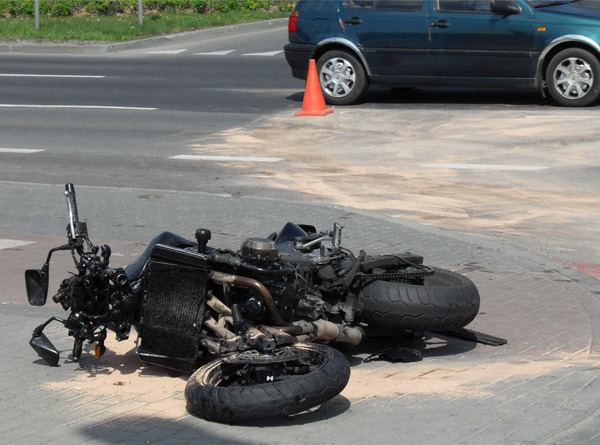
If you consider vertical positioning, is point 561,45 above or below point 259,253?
above

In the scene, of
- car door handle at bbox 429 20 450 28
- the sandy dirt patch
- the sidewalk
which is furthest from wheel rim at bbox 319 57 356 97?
the sidewalk

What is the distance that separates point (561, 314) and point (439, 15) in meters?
9.93

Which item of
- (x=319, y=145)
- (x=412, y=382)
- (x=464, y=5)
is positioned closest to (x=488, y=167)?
(x=319, y=145)

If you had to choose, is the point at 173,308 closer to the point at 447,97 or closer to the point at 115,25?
the point at 447,97

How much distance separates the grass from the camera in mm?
25516

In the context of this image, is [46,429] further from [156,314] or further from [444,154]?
[444,154]

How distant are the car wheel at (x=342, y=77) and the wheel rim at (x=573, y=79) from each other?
3003mm

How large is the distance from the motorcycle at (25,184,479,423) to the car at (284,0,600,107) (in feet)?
34.0

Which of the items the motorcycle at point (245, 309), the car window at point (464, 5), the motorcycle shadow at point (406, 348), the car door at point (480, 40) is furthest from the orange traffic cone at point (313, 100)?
the motorcycle at point (245, 309)

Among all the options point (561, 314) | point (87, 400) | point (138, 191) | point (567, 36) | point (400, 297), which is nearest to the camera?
point (87, 400)

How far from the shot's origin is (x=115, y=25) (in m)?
26.7

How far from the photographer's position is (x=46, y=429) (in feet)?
15.8

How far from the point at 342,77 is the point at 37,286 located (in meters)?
11.5

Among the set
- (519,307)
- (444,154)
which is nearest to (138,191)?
(444,154)
